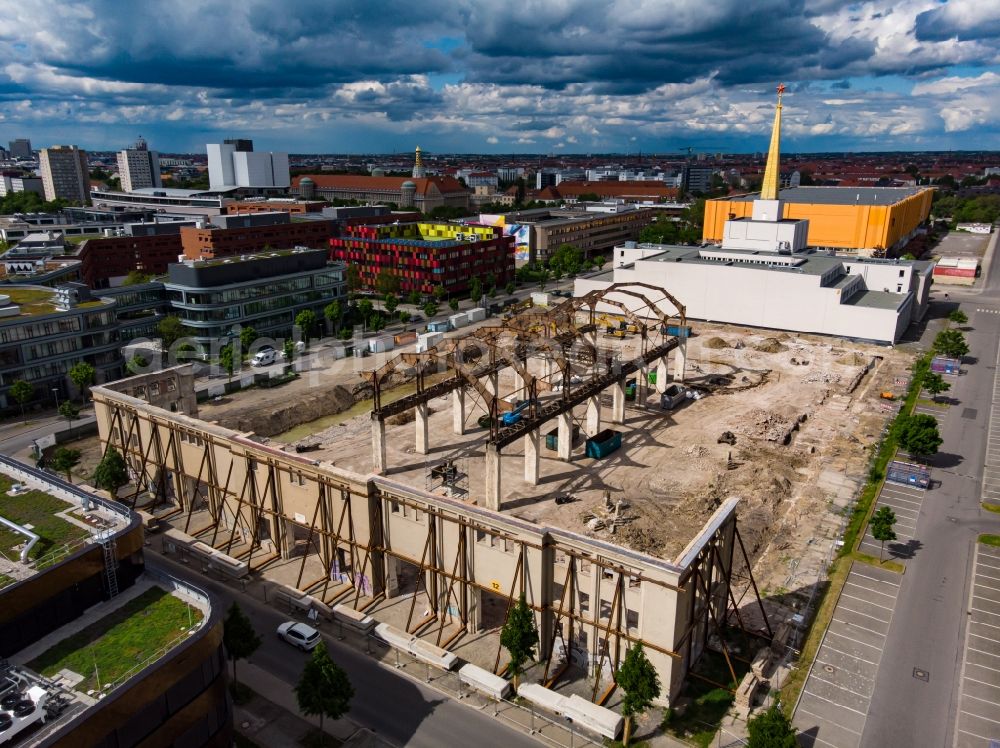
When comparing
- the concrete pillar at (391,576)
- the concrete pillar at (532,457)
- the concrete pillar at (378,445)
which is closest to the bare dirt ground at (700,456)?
the concrete pillar at (532,457)

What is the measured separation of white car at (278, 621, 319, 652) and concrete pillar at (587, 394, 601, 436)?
2868 centimetres

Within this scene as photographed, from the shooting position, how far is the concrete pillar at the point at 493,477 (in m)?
41.5

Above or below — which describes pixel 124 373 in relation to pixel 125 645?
below

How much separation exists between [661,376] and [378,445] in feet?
97.9

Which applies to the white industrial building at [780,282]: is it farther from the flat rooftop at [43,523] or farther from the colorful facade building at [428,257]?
the flat rooftop at [43,523]

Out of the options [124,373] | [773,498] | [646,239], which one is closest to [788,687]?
[773,498]

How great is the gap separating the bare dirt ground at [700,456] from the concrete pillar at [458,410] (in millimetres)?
806

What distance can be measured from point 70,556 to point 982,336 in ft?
321

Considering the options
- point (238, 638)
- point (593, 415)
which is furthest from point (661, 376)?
point (238, 638)

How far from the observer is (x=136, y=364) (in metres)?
66.2

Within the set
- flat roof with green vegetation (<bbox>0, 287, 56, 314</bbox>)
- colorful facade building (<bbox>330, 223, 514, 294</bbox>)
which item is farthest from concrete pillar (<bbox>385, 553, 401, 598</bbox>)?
colorful facade building (<bbox>330, 223, 514, 294</bbox>)

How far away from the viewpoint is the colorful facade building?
103125 mm

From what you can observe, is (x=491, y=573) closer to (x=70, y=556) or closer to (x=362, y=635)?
(x=362, y=635)

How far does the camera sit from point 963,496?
147 feet
